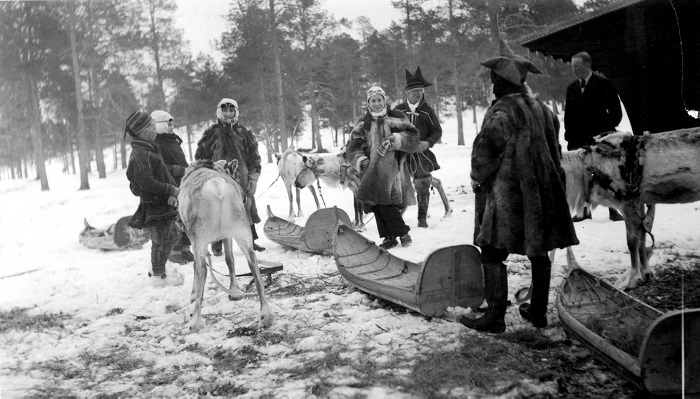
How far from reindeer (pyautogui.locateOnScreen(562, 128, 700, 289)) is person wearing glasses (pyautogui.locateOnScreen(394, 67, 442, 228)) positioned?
2624 millimetres

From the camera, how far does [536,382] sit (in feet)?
7.77

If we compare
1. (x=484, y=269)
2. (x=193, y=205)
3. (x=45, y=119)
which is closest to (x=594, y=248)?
(x=484, y=269)

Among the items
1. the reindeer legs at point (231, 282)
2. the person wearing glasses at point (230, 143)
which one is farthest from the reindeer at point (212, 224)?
the person wearing glasses at point (230, 143)

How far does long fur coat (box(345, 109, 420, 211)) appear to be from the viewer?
18.7 feet

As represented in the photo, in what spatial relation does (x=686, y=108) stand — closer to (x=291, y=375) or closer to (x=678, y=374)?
(x=678, y=374)

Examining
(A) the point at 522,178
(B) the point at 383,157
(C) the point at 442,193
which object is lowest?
(C) the point at 442,193

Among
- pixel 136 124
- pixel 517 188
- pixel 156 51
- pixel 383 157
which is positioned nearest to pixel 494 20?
pixel 383 157

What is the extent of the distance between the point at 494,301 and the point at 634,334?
0.84 m

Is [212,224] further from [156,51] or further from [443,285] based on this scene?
[156,51]

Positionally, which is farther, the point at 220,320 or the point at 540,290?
the point at 220,320

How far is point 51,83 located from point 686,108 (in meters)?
12.9

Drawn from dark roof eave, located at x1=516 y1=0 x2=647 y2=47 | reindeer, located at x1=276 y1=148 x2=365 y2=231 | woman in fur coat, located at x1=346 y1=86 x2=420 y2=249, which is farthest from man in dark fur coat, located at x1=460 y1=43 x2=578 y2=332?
reindeer, located at x1=276 y1=148 x2=365 y2=231

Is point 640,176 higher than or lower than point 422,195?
higher

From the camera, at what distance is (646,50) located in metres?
4.96
